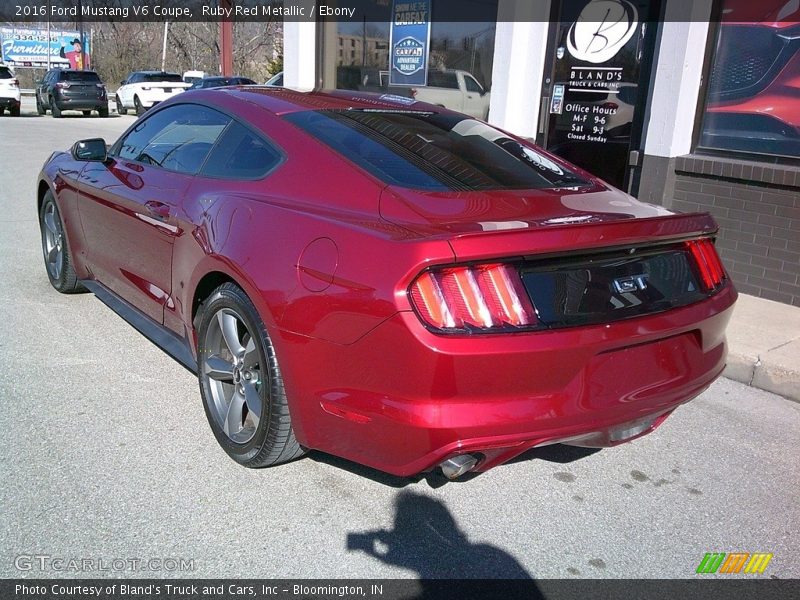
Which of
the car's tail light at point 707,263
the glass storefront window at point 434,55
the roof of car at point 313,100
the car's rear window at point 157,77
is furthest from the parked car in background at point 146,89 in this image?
the car's tail light at point 707,263

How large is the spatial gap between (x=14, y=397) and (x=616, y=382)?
117 inches

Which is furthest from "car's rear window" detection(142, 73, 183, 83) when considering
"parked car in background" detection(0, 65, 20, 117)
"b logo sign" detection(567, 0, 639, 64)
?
"b logo sign" detection(567, 0, 639, 64)

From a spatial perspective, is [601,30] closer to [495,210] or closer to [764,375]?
[764,375]

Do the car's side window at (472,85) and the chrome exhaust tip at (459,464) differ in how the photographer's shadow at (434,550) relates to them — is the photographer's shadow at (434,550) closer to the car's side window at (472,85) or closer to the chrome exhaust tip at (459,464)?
the chrome exhaust tip at (459,464)

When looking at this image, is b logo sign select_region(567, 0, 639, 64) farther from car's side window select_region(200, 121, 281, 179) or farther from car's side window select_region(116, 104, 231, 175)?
car's side window select_region(200, 121, 281, 179)

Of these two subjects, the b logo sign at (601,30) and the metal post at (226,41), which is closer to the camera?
the b logo sign at (601,30)

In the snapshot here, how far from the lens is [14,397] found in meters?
3.75

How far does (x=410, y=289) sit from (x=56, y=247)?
3.98m

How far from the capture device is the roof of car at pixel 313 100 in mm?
3490

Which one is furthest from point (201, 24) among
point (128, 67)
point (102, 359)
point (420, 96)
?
point (102, 359)

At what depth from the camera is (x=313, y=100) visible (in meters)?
3.66

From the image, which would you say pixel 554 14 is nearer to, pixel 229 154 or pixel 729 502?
pixel 229 154

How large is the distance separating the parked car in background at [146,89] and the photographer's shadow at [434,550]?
84.9 ft

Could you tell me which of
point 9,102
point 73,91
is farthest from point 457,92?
point 9,102
